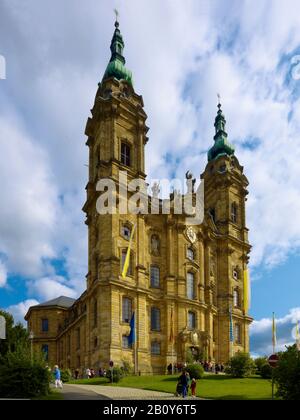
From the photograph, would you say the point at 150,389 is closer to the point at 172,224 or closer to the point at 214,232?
the point at 172,224

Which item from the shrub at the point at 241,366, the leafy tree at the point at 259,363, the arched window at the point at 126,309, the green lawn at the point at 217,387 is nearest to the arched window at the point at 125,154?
the arched window at the point at 126,309

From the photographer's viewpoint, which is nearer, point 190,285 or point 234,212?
point 190,285

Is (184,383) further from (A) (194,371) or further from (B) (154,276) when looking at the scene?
(B) (154,276)

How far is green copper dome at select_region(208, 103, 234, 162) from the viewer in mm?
84312

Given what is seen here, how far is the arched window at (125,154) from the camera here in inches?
2505

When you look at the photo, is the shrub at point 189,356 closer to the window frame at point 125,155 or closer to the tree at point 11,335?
the tree at point 11,335

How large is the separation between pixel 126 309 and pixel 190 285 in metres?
12.0

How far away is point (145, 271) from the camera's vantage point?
6097cm

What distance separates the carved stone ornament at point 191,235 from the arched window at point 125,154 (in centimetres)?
1157

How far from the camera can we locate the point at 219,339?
71.8m

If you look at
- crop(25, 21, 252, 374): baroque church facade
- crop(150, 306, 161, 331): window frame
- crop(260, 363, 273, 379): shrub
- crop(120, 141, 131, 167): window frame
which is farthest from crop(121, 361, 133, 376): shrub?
crop(120, 141, 131, 167): window frame

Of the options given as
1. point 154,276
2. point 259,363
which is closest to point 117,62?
point 154,276
